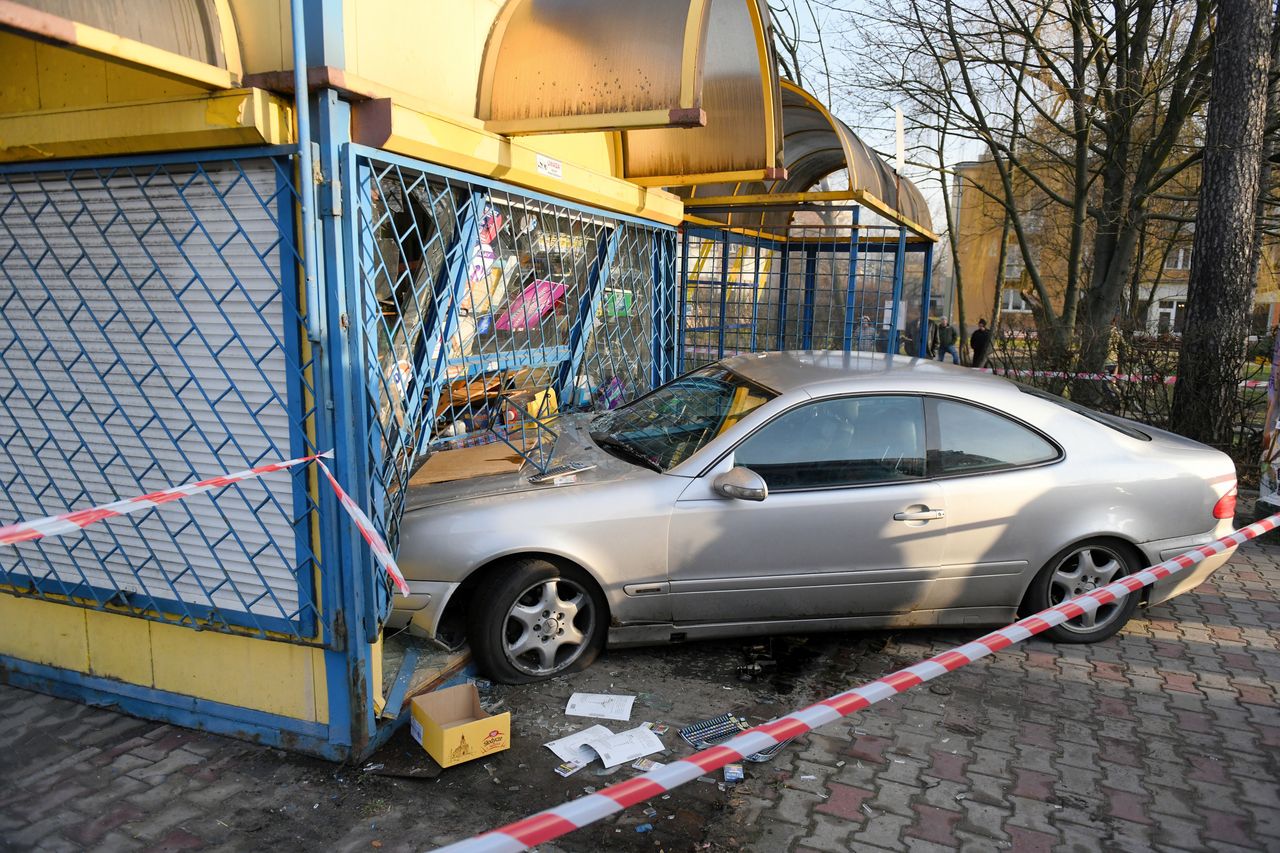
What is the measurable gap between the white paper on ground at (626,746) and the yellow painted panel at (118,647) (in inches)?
77.4

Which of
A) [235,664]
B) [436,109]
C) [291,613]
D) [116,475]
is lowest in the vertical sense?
[235,664]

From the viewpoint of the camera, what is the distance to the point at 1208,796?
335 centimetres

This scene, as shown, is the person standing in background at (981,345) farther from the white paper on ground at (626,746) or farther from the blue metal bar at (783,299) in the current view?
the white paper on ground at (626,746)

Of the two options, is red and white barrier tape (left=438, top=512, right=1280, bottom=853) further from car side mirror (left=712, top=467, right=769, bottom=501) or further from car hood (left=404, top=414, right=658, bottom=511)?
car hood (left=404, top=414, right=658, bottom=511)

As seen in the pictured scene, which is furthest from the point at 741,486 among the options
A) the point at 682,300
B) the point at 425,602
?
the point at 682,300

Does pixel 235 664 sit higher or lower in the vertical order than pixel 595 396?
lower

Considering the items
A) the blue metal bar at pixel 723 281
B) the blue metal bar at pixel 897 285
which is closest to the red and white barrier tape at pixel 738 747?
the blue metal bar at pixel 897 285

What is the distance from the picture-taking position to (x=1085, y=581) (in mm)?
4633

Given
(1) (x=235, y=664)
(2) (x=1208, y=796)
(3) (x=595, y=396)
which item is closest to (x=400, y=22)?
(1) (x=235, y=664)

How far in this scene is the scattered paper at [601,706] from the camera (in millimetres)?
3817

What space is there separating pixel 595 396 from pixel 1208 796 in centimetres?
421

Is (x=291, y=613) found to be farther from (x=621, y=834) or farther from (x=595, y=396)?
(x=595, y=396)

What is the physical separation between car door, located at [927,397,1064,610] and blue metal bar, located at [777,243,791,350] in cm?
655

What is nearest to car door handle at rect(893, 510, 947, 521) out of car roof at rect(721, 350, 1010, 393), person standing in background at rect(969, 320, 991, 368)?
car roof at rect(721, 350, 1010, 393)
